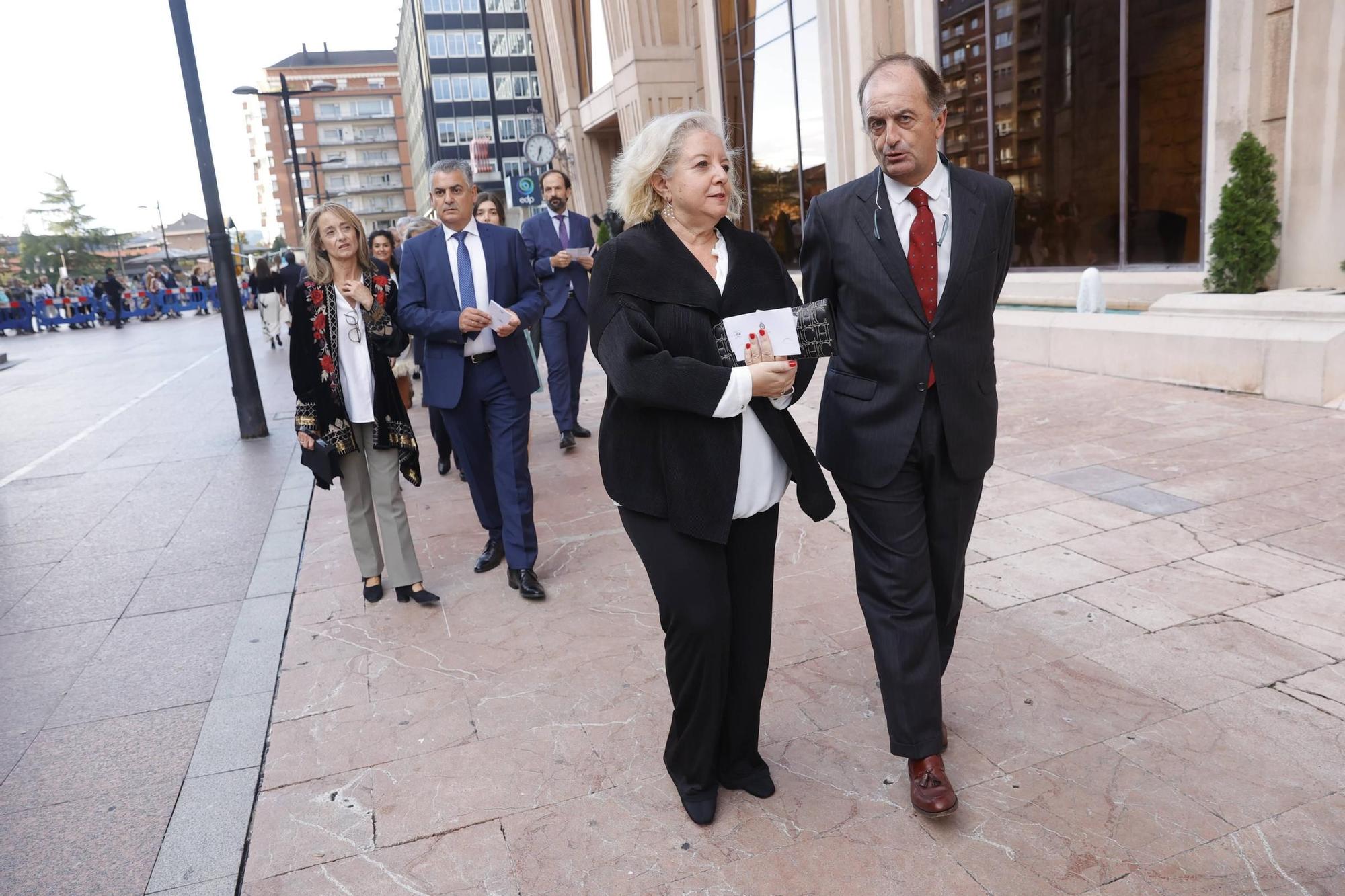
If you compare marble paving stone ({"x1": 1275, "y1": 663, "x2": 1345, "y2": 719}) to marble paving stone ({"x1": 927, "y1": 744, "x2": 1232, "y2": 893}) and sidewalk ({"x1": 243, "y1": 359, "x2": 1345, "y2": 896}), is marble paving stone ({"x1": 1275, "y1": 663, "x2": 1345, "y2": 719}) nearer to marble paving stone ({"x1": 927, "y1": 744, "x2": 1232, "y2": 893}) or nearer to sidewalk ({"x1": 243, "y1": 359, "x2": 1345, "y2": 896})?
sidewalk ({"x1": 243, "y1": 359, "x2": 1345, "y2": 896})

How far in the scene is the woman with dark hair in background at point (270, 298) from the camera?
63.9 feet

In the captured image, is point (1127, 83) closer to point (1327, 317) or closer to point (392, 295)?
point (1327, 317)

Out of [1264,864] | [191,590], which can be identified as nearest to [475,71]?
[191,590]

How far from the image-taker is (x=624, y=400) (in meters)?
2.68

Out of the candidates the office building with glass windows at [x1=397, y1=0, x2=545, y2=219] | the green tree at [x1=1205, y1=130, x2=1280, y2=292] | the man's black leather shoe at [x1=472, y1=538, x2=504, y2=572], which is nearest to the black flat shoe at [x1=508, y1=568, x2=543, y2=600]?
the man's black leather shoe at [x1=472, y1=538, x2=504, y2=572]

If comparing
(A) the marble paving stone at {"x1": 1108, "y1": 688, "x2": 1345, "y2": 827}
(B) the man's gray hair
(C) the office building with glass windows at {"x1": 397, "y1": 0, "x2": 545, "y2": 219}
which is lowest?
(A) the marble paving stone at {"x1": 1108, "y1": 688, "x2": 1345, "y2": 827}

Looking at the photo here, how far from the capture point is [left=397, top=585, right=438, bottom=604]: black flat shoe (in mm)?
4820

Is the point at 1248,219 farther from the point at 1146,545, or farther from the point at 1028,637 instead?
the point at 1028,637

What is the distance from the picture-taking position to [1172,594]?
13.5 feet

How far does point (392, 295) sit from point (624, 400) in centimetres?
261

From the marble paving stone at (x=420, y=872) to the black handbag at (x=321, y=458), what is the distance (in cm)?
225

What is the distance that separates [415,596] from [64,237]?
311 feet

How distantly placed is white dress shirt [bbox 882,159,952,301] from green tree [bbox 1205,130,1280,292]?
7.42 m

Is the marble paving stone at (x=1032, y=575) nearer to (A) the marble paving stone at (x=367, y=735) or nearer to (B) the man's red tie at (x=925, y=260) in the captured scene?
(B) the man's red tie at (x=925, y=260)
